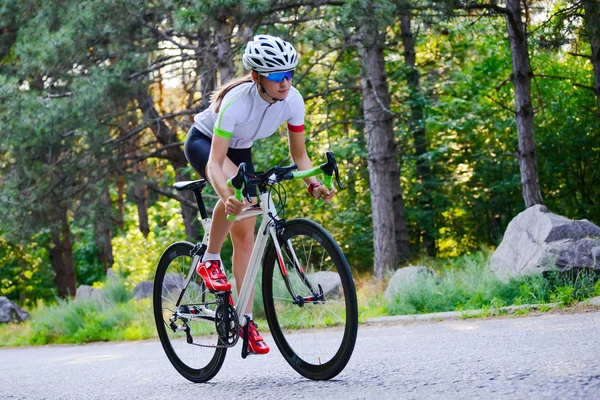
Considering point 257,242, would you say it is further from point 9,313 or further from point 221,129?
point 9,313

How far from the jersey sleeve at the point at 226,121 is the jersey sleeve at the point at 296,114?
0.38 metres

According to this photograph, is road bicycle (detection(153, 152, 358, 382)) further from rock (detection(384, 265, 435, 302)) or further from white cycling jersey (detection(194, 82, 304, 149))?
rock (detection(384, 265, 435, 302))

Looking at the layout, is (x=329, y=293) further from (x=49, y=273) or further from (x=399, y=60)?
(x=49, y=273)

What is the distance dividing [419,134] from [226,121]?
58.4 feet

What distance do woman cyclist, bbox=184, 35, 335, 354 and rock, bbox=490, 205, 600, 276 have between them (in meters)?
5.12

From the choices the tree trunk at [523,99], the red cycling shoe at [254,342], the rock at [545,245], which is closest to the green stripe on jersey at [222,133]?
the red cycling shoe at [254,342]

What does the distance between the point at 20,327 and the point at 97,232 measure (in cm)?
589

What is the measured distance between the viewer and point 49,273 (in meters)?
34.9

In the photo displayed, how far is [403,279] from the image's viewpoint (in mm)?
11281

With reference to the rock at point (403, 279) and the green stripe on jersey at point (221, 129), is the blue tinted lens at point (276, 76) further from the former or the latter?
the rock at point (403, 279)

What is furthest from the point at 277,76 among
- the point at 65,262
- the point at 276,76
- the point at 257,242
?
the point at 65,262

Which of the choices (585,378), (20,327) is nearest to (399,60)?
(20,327)

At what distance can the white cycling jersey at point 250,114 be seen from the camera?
475 cm

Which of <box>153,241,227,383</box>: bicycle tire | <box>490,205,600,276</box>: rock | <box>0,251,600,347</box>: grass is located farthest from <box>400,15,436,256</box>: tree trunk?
<box>153,241,227,383</box>: bicycle tire
